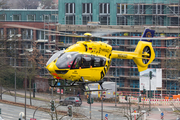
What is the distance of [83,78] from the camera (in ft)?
88.8

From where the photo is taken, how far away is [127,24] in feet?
244

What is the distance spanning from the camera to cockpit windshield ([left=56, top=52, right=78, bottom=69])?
85.6ft

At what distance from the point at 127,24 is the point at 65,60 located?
49.3m

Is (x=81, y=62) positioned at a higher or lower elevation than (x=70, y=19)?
lower

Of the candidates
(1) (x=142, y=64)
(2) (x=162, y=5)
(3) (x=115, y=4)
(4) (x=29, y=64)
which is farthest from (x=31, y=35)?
(1) (x=142, y=64)

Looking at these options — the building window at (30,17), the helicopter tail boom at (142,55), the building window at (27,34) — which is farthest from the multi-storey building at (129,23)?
the helicopter tail boom at (142,55)

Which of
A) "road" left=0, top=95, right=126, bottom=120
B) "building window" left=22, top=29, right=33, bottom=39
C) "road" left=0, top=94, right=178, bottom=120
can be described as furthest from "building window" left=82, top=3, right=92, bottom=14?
"road" left=0, top=95, right=126, bottom=120

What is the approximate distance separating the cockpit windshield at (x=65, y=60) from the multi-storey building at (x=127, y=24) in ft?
138

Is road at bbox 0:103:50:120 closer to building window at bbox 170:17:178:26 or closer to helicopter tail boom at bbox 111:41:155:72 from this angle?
helicopter tail boom at bbox 111:41:155:72

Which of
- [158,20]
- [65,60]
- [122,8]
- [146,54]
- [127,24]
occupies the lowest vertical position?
[65,60]

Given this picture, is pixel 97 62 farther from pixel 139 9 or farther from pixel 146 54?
pixel 139 9

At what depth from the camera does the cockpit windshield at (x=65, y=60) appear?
2609cm

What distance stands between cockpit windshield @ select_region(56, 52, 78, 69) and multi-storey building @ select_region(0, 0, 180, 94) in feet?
138

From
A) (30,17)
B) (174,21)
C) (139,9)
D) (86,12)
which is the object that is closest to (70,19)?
(86,12)
